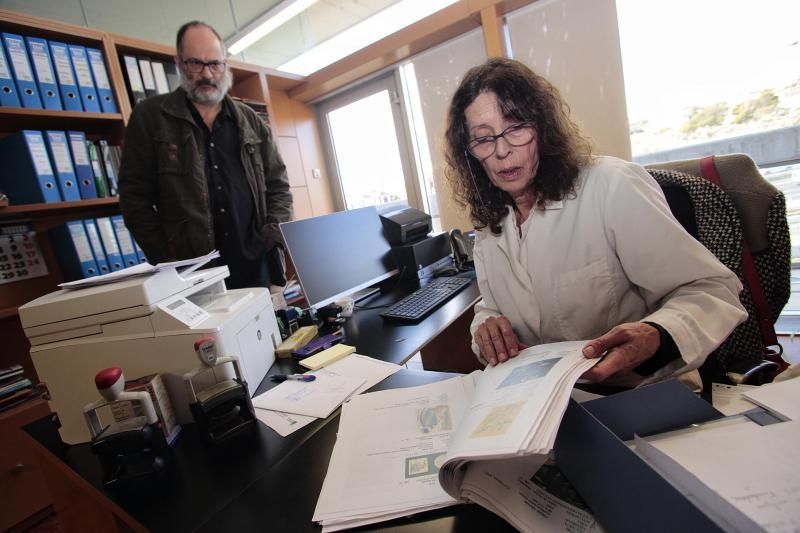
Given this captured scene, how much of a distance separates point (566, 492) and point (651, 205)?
0.66 meters

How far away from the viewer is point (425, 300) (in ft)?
5.10

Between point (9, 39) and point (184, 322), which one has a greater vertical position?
point (9, 39)

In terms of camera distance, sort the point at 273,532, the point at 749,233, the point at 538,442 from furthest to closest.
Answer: the point at 749,233 → the point at 273,532 → the point at 538,442

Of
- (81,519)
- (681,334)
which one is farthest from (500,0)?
(81,519)

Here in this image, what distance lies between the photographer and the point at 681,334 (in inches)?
28.8

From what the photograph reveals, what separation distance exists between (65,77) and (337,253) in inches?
68.5

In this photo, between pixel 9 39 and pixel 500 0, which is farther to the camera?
pixel 500 0

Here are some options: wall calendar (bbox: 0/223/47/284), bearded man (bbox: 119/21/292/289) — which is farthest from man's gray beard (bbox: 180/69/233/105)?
wall calendar (bbox: 0/223/47/284)

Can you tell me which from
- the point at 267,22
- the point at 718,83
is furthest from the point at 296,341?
the point at 267,22

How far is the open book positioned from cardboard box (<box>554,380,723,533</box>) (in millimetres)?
33

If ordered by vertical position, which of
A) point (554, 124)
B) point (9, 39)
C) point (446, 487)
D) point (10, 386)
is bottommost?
point (10, 386)

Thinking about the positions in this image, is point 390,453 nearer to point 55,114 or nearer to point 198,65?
point 198,65

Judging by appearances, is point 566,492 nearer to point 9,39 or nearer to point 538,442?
point 538,442

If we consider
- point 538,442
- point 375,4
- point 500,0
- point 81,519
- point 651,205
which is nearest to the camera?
point 538,442
